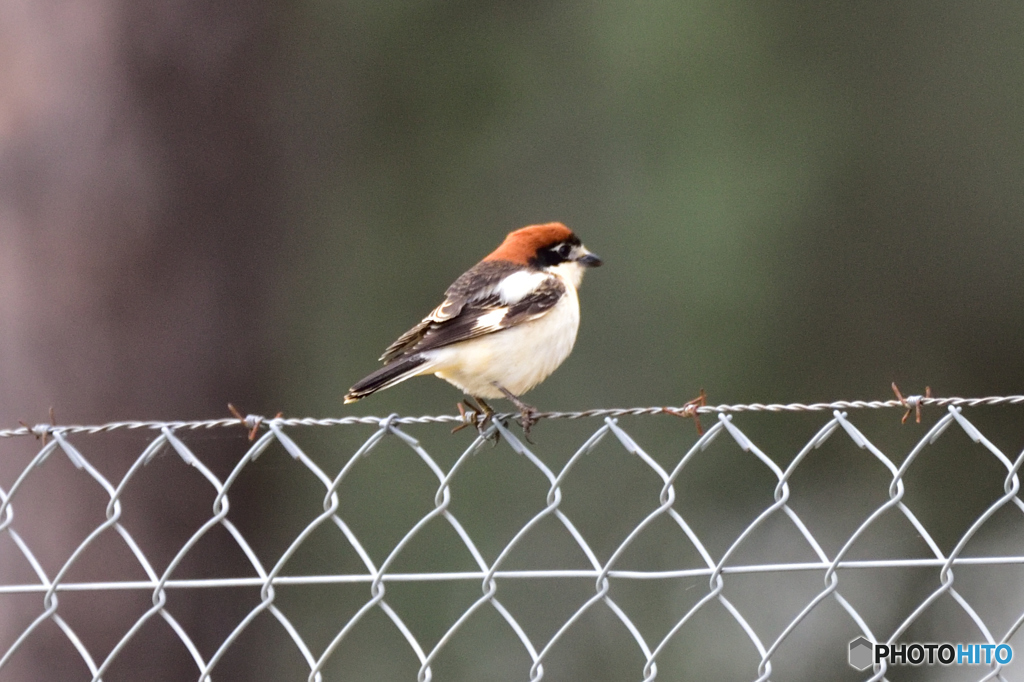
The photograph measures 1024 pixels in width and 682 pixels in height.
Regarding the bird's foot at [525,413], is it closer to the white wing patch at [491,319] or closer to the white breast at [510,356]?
the white breast at [510,356]

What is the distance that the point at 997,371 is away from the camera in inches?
319

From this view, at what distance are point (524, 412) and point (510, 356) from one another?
1.26 ft

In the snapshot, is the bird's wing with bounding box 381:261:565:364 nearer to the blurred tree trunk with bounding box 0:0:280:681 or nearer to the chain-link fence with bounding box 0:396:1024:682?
the blurred tree trunk with bounding box 0:0:280:681

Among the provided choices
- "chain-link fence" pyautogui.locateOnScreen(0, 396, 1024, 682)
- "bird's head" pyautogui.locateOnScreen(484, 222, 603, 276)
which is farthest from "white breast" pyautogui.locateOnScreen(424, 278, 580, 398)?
"chain-link fence" pyautogui.locateOnScreen(0, 396, 1024, 682)

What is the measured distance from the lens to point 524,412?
12.8 ft

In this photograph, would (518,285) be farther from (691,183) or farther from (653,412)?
(691,183)

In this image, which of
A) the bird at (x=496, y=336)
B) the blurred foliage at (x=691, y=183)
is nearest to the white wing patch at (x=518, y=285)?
the bird at (x=496, y=336)

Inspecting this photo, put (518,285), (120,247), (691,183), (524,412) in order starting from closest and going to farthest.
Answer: (524,412) → (518,285) → (120,247) → (691,183)

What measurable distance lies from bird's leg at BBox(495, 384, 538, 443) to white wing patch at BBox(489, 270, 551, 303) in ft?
0.96

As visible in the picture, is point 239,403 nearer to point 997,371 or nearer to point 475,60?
point 475,60

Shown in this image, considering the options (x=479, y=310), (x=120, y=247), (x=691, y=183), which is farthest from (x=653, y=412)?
(x=691, y=183)

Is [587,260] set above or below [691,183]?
above

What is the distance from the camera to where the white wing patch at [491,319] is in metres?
4.23

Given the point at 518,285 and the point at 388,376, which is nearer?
the point at 388,376
